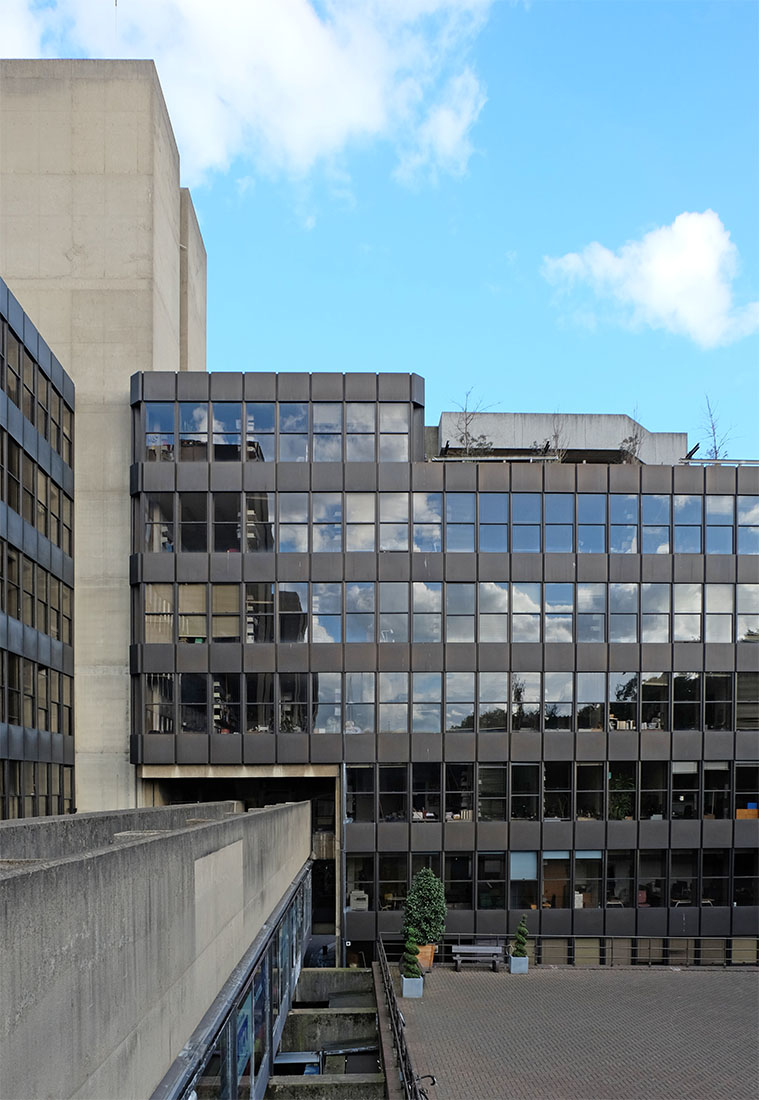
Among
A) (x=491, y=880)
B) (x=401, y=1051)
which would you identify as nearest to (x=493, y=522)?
(x=491, y=880)

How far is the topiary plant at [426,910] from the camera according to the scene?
2719 centimetres

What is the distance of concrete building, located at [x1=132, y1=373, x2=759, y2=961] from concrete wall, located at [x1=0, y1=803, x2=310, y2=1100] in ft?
63.5

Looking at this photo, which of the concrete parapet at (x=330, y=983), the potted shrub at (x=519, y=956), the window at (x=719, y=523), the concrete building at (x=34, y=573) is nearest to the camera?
the concrete building at (x=34, y=573)

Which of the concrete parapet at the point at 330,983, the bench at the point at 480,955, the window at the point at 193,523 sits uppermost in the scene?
the window at the point at 193,523

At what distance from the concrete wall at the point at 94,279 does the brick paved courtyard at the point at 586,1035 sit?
13445 mm

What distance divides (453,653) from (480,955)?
8.87 meters

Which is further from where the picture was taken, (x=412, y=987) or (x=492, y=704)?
(x=492, y=704)

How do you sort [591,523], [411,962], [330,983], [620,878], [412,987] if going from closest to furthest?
[412,987] → [411,962] → [330,983] → [620,878] → [591,523]

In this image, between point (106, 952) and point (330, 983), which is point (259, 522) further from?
point (106, 952)

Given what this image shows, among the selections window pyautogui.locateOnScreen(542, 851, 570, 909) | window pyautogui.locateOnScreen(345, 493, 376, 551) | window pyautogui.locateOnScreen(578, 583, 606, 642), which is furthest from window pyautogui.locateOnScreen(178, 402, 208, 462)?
window pyautogui.locateOnScreen(542, 851, 570, 909)

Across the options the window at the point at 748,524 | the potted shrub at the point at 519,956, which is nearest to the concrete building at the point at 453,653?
the window at the point at 748,524

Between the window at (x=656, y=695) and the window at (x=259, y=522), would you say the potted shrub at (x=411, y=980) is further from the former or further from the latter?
the window at (x=259, y=522)

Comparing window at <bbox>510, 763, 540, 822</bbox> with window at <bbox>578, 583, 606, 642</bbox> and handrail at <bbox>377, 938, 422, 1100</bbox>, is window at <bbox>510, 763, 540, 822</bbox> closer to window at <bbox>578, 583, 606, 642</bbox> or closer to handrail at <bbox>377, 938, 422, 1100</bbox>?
window at <bbox>578, 583, 606, 642</bbox>

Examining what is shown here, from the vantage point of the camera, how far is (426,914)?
89.2ft
